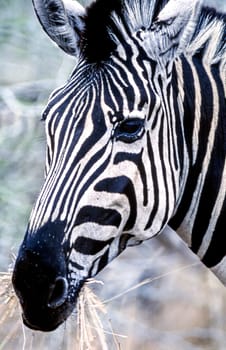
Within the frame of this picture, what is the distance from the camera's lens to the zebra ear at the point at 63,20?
3504mm

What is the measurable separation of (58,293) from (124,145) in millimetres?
611

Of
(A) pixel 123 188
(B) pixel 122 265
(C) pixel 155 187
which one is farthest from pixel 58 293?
(B) pixel 122 265

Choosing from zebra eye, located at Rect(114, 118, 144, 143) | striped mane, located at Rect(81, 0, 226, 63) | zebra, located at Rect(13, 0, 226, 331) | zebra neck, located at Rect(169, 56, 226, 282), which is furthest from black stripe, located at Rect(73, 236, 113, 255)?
striped mane, located at Rect(81, 0, 226, 63)

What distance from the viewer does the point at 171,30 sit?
336cm

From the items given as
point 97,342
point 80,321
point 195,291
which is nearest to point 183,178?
point 80,321

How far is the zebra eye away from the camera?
10.6 feet

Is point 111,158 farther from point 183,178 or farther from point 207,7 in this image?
point 207,7

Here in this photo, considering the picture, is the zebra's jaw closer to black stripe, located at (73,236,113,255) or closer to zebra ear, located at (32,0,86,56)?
black stripe, located at (73,236,113,255)

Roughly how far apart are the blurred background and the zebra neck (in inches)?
128

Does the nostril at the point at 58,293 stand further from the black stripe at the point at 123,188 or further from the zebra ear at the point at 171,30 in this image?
the zebra ear at the point at 171,30

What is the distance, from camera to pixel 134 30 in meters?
3.47

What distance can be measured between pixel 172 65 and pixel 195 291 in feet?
13.4

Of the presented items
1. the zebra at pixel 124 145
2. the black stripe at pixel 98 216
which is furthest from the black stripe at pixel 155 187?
the black stripe at pixel 98 216

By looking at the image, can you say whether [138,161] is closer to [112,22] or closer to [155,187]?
[155,187]
